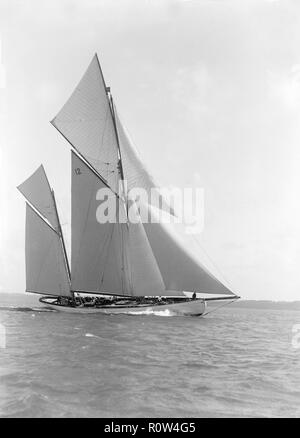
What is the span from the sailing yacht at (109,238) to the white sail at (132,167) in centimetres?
9

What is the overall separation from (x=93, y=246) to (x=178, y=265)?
8.33m

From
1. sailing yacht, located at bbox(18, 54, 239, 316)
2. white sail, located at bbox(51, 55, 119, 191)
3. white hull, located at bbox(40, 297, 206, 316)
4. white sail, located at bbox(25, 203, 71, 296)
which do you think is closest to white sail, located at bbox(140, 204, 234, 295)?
sailing yacht, located at bbox(18, 54, 239, 316)

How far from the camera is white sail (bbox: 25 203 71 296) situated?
4141cm

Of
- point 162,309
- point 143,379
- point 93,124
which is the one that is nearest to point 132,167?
point 93,124

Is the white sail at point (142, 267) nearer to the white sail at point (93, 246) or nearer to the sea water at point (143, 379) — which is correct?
the white sail at point (93, 246)

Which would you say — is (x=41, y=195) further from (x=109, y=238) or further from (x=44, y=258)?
(x=109, y=238)

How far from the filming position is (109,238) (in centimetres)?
3719

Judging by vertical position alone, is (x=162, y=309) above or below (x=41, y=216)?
below

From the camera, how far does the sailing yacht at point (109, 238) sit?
34.4 meters

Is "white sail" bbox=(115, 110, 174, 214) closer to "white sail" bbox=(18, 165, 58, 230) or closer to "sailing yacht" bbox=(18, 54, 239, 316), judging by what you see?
"sailing yacht" bbox=(18, 54, 239, 316)

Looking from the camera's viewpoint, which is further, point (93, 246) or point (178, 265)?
point (93, 246)

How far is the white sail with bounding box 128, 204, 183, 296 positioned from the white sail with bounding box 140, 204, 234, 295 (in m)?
0.49
